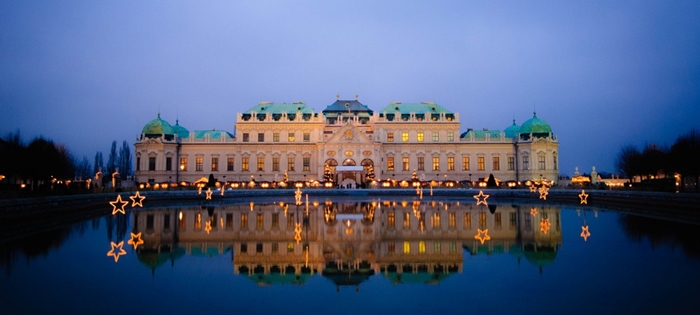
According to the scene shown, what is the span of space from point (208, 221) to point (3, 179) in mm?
42974

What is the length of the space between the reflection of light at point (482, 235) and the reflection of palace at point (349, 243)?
0.12 feet

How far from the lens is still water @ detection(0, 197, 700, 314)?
30.9 ft

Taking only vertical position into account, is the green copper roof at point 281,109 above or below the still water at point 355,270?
above

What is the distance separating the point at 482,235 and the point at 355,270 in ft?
28.0

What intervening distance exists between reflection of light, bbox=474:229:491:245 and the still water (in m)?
0.04

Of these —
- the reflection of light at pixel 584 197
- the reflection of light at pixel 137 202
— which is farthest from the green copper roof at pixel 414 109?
the reflection of light at pixel 137 202

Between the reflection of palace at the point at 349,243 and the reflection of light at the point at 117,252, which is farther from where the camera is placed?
the reflection of light at the point at 117,252

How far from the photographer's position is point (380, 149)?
71875 millimetres

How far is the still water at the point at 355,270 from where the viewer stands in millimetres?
9430

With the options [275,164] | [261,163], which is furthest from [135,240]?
[261,163]

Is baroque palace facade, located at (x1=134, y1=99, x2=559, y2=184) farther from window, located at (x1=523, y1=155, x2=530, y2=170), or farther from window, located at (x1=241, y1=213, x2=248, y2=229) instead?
window, located at (x1=241, y1=213, x2=248, y2=229)

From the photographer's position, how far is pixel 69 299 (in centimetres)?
981

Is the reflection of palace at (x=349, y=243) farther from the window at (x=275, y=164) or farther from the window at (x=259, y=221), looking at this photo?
the window at (x=275, y=164)

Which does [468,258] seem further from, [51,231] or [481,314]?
[51,231]
